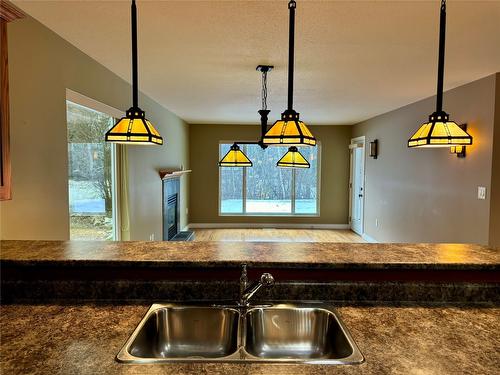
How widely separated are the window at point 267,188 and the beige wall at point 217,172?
0.55 ft

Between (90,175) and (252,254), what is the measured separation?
7.53ft

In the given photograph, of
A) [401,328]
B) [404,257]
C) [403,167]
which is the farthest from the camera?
[403,167]

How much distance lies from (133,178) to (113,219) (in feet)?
2.05

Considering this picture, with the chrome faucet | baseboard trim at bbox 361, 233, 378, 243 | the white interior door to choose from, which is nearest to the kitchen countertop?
the chrome faucet

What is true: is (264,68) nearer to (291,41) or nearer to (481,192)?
(291,41)

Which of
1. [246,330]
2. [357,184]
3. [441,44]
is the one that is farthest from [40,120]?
[357,184]

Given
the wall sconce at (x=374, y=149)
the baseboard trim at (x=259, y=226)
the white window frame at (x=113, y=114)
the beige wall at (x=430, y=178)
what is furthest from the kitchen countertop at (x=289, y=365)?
the baseboard trim at (x=259, y=226)

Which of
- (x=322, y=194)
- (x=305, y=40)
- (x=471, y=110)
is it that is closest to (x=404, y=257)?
(x=305, y=40)

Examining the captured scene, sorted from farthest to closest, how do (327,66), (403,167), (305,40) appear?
1. (403,167)
2. (327,66)
3. (305,40)

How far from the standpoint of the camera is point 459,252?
1.79 m

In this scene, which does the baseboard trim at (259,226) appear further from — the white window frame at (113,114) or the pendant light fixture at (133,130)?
the pendant light fixture at (133,130)

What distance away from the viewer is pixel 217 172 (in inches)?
324

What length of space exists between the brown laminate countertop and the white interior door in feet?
18.6

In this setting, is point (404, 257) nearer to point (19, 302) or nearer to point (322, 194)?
point (19, 302)
